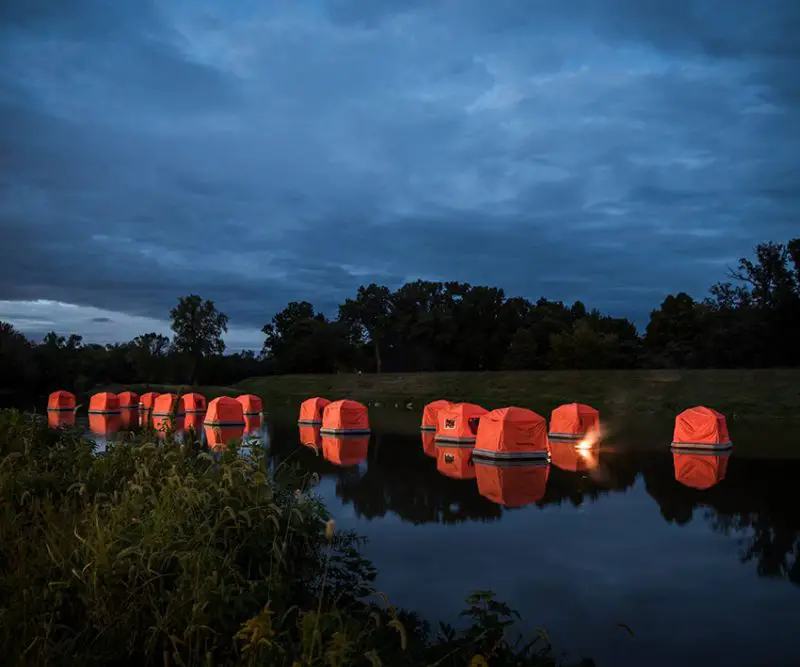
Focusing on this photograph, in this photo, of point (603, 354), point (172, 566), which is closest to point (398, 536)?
point (172, 566)

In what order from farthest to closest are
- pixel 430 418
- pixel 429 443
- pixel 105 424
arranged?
1. pixel 105 424
2. pixel 430 418
3. pixel 429 443

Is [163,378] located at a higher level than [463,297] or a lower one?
lower

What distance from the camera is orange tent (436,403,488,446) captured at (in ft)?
94.0

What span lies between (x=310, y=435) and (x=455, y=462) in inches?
448

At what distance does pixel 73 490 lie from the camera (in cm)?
796

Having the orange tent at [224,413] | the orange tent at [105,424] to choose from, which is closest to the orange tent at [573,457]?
the orange tent at [224,413]

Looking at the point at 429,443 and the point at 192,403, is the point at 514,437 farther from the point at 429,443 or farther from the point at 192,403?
the point at 192,403

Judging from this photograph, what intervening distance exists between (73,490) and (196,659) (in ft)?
13.8

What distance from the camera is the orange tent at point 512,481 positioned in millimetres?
16594

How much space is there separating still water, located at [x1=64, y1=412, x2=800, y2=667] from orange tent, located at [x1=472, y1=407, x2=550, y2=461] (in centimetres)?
121

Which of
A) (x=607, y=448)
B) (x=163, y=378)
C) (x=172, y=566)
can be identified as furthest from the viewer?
(x=163, y=378)

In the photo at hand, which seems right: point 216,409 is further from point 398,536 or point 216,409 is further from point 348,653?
point 348,653

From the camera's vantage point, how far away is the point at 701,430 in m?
26.4

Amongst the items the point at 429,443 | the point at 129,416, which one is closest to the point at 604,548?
the point at 429,443
